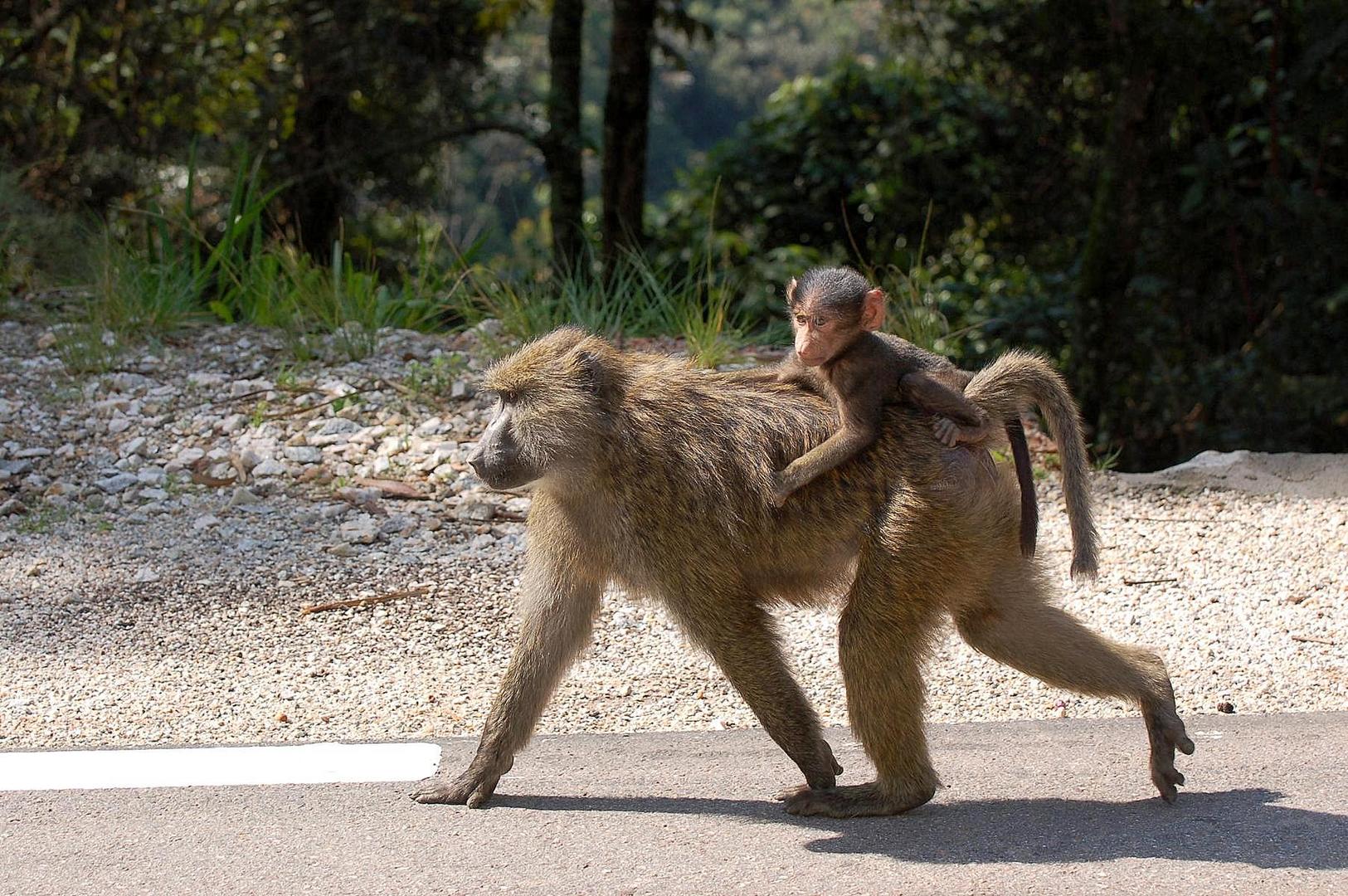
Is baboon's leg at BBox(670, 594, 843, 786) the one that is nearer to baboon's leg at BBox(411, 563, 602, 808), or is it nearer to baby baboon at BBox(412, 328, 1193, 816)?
baby baboon at BBox(412, 328, 1193, 816)

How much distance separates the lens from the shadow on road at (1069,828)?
3242 mm

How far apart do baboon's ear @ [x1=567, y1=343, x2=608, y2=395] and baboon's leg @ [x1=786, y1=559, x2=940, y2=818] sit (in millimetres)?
797

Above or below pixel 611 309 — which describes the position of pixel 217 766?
below

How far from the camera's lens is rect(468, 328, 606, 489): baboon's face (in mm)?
3574

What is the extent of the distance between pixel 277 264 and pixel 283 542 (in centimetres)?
292

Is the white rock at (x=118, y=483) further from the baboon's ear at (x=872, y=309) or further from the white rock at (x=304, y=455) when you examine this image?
the baboon's ear at (x=872, y=309)

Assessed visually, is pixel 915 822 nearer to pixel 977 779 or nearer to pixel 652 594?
pixel 977 779

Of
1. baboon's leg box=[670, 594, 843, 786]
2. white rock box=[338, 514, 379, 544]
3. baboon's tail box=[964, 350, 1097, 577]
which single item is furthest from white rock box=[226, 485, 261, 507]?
baboon's tail box=[964, 350, 1097, 577]

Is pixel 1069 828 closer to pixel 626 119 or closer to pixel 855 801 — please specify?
pixel 855 801

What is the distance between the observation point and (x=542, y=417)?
11.7 feet

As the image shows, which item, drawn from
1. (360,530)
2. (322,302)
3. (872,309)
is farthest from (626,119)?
(872,309)

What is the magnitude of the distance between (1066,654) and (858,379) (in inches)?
33.7

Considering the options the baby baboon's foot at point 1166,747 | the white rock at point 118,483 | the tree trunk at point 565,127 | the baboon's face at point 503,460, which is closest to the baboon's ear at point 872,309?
the baboon's face at point 503,460

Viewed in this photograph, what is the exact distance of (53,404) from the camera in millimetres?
6602
